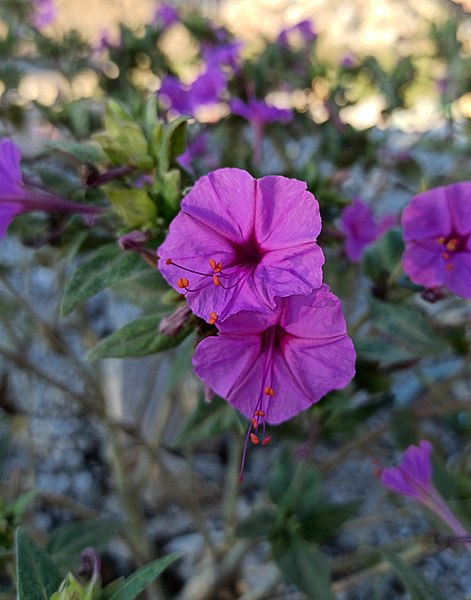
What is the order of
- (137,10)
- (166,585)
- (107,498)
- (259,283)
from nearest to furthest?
1. (259,283)
2. (166,585)
3. (107,498)
4. (137,10)

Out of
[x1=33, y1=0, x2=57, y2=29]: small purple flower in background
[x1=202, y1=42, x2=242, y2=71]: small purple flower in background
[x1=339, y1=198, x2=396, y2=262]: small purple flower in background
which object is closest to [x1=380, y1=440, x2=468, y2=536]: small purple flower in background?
[x1=339, y1=198, x2=396, y2=262]: small purple flower in background

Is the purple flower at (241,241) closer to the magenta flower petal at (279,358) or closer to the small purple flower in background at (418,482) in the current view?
the magenta flower petal at (279,358)

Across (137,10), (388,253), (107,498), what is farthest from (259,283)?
(137,10)

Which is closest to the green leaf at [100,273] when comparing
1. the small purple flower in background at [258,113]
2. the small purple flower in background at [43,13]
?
the small purple flower in background at [258,113]

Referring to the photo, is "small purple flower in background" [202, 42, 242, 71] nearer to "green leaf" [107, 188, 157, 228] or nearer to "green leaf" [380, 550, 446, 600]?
"green leaf" [107, 188, 157, 228]

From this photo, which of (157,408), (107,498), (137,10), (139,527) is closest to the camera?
(139,527)

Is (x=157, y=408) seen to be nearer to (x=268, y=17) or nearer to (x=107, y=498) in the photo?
(x=107, y=498)

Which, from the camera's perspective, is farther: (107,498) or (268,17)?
(268,17)
